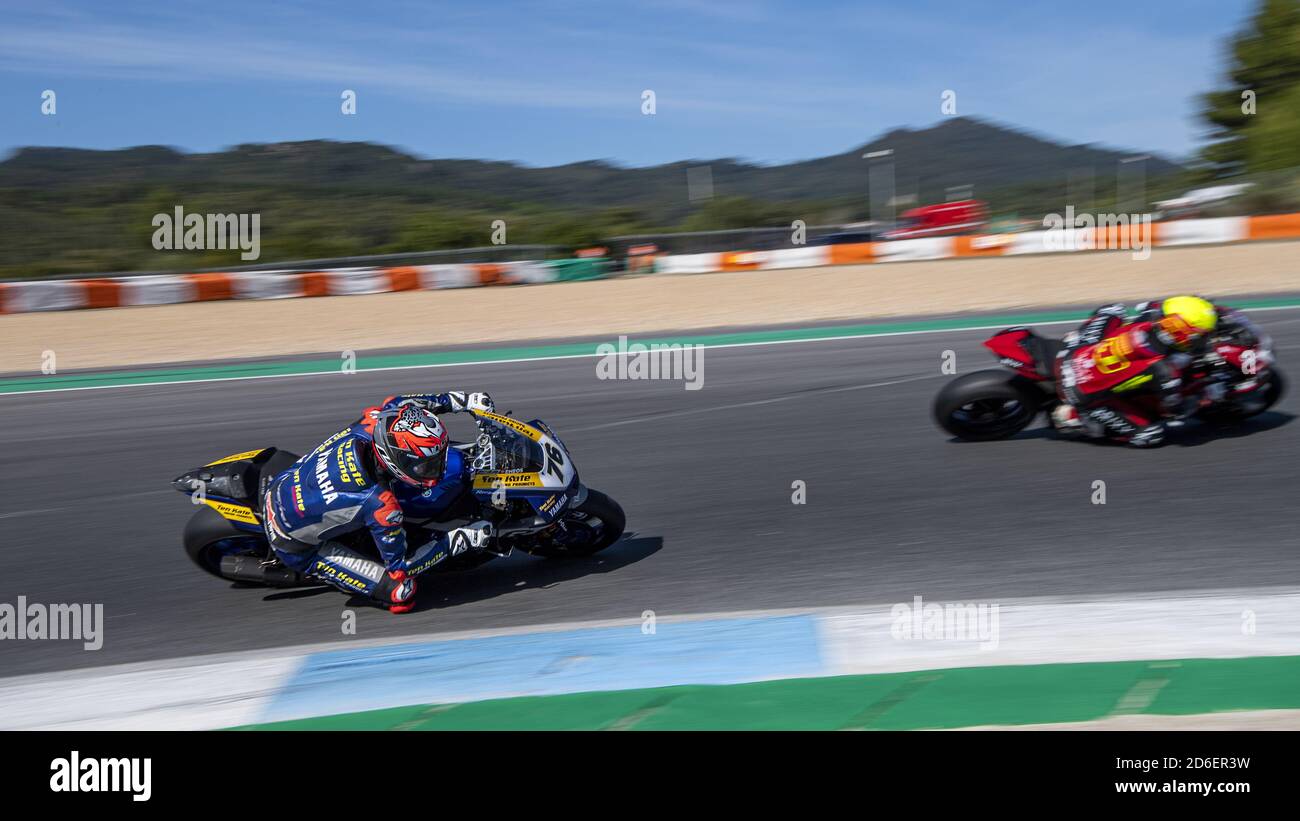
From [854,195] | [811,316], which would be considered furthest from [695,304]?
[854,195]

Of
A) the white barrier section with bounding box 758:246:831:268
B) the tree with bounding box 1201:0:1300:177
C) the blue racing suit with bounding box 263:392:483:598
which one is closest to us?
the blue racing suit with bounding box 263:392:483:598

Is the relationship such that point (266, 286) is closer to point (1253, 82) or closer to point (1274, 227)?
point (1274, 227)

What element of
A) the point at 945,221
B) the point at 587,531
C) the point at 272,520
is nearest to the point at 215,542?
the point at 272,520

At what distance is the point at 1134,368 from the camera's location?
7336 millimetres

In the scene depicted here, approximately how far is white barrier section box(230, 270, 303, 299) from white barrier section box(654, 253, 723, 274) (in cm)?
749

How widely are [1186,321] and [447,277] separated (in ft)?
56.8

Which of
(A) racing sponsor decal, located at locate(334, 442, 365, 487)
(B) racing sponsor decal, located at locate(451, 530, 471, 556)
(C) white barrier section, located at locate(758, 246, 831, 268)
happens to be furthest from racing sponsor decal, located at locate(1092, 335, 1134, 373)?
(C) white barrier section, located at locate(758, 246, 831, 268)

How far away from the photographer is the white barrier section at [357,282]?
2177 centimetres

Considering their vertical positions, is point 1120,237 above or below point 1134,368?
above

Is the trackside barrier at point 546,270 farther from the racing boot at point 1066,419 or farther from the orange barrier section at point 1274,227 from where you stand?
the racing boot at point 1066,419

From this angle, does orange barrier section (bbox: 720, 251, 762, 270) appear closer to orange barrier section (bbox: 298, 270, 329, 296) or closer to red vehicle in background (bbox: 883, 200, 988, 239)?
red vehicle in background (bbox: 883, 200, 988, 239)

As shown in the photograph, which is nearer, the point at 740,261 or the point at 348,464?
the point at 348,464

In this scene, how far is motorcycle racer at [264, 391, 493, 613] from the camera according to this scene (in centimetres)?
535
